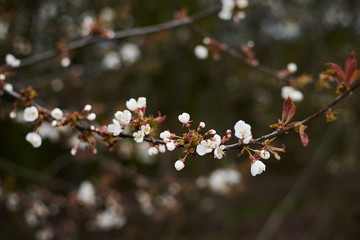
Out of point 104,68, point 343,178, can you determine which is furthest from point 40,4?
point 343,178

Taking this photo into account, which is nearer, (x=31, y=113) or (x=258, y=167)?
(x=258, y=167)

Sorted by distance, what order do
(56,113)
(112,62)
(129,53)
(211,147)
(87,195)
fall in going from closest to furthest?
(211,147)
(56,113)
(87,195)
(112,62)
(129,53)

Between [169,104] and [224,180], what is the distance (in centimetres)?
209

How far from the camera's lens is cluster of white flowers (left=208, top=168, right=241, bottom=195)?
3.54m

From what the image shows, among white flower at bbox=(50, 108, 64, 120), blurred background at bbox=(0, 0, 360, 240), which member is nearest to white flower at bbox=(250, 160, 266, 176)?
white flower at bbox=(50, 108, 64, 120)

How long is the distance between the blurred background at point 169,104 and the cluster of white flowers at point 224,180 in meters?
0.01

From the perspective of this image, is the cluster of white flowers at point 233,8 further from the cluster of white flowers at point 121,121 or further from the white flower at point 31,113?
the white flower at point 31,113

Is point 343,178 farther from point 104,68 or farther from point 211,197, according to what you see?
point 104,68

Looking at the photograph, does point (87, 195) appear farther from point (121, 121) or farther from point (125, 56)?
point (121, 121)

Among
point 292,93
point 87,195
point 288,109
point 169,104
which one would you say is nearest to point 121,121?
point 288,109

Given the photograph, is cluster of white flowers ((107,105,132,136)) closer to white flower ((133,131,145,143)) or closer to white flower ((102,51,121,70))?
white flower ((133,131,145,143))

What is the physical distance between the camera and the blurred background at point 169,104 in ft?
11.2

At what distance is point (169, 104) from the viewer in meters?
5.25

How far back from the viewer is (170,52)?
194 inches
